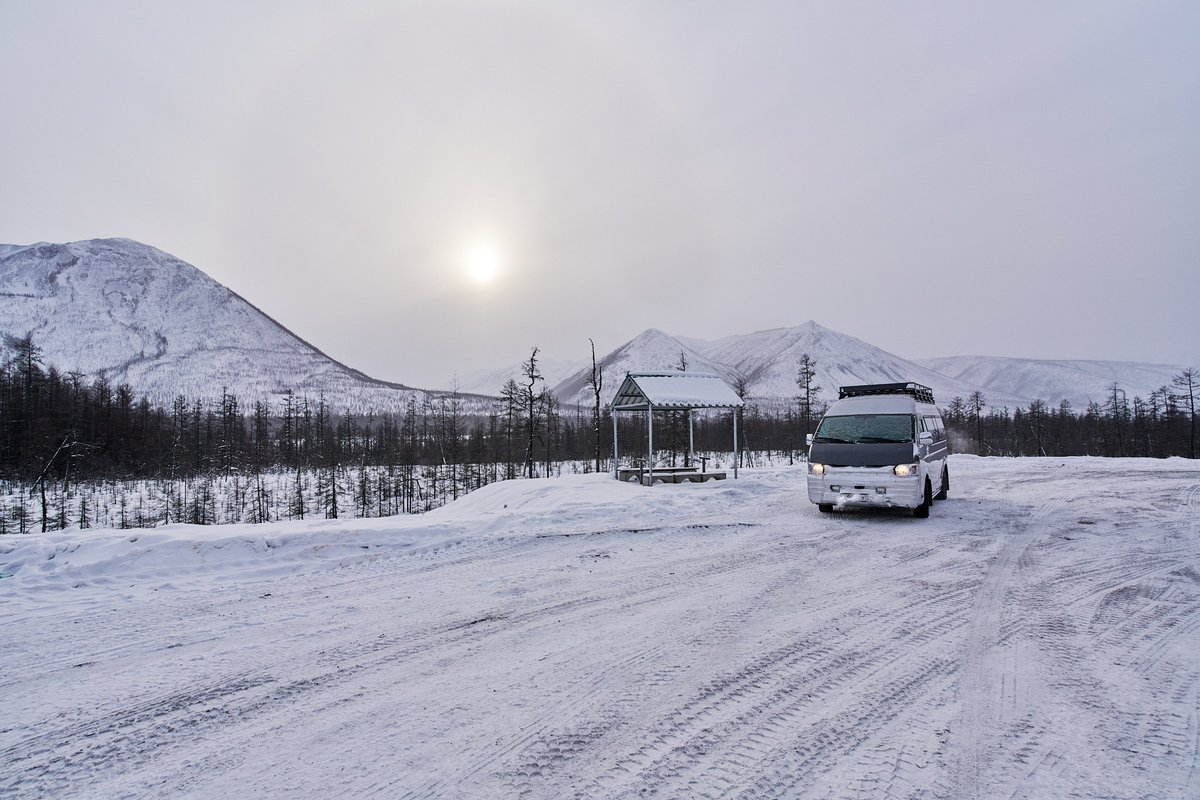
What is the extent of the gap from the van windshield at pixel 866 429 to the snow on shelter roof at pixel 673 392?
248 inches

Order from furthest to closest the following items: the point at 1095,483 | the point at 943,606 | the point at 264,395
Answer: the point at 264,395 → the point at 1095,483 → the point at 943,606

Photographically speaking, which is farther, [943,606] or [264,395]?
[264,395]

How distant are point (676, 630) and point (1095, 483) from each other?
19.3 m

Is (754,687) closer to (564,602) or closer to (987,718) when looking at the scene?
(987,718)

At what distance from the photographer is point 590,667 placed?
406 centimetres

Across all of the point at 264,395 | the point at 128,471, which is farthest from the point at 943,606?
the point at 264,395

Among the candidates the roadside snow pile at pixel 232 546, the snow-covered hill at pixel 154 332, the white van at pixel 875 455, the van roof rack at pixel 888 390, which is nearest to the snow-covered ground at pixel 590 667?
the roadside snow pile at pixel 232 546

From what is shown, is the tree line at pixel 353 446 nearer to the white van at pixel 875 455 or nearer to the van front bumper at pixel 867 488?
the white van at pixel 875 455

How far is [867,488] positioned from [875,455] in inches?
26.9

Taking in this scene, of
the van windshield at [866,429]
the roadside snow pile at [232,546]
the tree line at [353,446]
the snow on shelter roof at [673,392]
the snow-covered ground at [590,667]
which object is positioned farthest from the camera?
the tree line at [353,446]

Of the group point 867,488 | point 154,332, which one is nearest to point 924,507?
point 867,488

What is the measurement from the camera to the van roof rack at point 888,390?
499 inches

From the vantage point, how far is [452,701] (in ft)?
11.7

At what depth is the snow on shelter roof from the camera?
58.8ft
